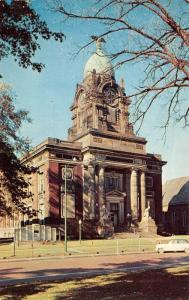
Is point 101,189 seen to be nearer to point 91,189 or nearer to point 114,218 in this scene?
point 91,189

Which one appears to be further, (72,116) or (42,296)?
(72,116)

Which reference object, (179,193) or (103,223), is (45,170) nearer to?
(103,223)

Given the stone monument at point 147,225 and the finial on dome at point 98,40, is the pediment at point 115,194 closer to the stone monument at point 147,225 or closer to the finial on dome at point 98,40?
the stone monument at point 147,225

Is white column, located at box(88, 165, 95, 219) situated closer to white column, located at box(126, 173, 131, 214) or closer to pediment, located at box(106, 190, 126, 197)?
pediment, located at box(106, 190, 126, 197)

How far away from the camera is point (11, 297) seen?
12562 mm

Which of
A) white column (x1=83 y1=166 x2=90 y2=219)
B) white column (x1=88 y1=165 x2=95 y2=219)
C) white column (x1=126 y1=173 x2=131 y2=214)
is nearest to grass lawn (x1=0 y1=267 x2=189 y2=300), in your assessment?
white column (x1=88 y1=165 x2=95 y2=219)

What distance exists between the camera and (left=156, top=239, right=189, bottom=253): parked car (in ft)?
109

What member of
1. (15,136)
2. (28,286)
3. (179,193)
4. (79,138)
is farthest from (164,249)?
(179,193)

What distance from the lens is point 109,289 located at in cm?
1324

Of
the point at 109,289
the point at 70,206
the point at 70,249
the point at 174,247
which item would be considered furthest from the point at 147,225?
the point at 109,289

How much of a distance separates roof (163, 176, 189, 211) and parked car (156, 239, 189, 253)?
39.5 meters

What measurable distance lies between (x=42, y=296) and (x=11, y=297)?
980 millimetres

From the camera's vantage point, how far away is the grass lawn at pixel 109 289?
38.8ft

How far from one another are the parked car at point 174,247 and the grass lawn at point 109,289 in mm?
16827
